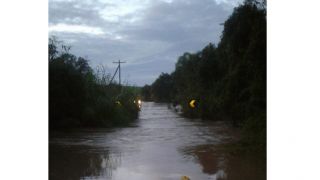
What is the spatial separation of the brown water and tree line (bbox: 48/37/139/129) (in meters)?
0.31

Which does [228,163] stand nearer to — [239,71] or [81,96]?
[239,71]

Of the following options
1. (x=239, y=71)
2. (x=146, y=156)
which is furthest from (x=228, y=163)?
(x=239, y=71)

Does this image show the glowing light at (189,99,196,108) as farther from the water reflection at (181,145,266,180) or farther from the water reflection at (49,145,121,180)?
the water reflection at (49,145,121,180)

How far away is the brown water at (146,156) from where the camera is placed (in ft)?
15.1

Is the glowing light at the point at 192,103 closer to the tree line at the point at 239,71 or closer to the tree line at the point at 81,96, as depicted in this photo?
the tree line at the point at 81,96

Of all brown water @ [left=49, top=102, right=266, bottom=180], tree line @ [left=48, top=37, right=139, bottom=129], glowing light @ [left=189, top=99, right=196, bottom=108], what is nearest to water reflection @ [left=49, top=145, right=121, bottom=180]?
brown water @ [left=49, top=102, right=266, bottom=180]

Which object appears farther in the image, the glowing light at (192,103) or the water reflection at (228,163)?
the glowing light at (192,103)

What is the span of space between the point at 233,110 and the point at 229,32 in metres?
1.45

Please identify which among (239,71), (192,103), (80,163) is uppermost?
(239,71)

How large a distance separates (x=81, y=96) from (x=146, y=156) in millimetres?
3001

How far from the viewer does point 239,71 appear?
6.35 metres

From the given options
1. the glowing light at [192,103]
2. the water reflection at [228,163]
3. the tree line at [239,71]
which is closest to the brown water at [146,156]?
the water reflection at [228,163]

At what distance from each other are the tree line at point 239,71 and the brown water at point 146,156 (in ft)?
1.94
